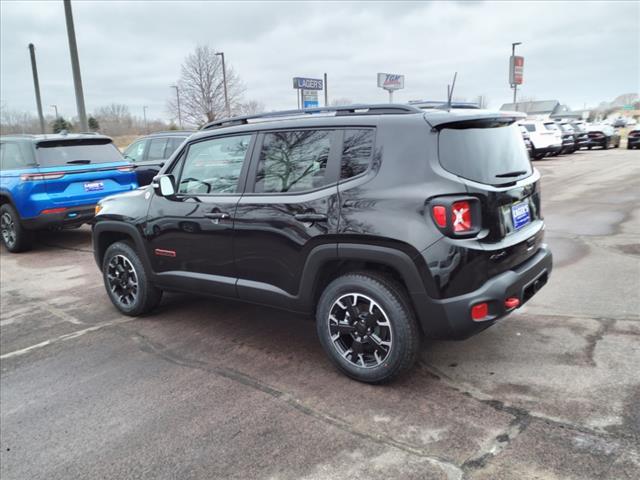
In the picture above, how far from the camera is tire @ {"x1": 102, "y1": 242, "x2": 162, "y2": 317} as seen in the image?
499 cm

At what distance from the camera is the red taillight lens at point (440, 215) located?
3.04 meters

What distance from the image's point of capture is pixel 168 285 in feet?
15.6

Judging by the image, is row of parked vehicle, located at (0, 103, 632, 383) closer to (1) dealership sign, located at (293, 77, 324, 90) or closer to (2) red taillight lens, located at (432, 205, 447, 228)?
(2) red taillight lens, located at (432, 205, 447, 228)

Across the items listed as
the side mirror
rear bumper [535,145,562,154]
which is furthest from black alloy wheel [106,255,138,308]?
rear bumper [535,145,562,154]

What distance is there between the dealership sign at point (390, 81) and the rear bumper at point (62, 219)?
3723cm

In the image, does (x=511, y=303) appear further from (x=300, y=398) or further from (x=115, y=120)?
(x=115, y=120)

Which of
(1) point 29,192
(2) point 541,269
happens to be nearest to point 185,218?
(2) point 541,269

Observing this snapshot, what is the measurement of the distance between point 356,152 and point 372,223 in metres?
0.53

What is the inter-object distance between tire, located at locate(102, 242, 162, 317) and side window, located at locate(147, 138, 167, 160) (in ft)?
21.2

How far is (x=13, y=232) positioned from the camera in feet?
27.6

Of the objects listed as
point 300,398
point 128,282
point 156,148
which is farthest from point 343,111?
point 156,148

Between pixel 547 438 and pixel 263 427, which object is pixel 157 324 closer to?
pixel 263 427

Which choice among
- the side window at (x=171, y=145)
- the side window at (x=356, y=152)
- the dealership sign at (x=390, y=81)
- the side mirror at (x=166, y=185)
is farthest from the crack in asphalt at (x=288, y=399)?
the dealership sign at (x=390, y=81)

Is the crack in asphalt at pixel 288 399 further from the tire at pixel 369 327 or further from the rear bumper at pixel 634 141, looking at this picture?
the rear bumper at pixel 634 141
